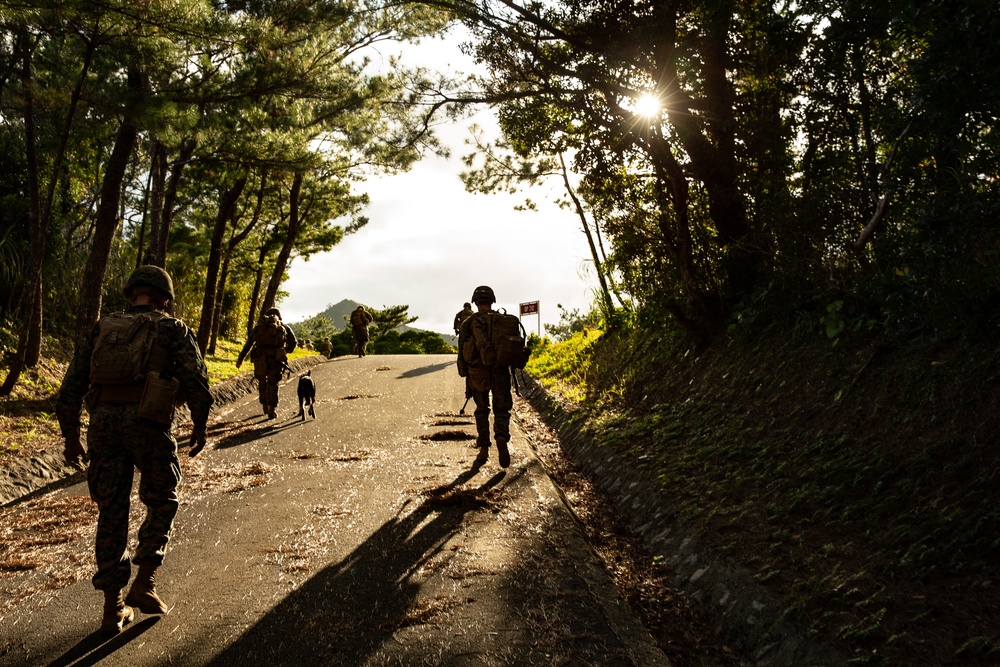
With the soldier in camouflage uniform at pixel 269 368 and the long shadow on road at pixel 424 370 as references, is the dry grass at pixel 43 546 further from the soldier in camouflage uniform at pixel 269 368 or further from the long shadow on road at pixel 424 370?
the long shadow on road at pixel 424 370

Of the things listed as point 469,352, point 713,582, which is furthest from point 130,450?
point 469,352

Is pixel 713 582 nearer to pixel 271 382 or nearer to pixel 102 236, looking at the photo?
pixel 271 382

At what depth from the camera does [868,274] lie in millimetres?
6801

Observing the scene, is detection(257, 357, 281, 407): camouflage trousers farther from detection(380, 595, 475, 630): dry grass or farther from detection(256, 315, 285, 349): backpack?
detection(380, 595, 475, 630): dry grass

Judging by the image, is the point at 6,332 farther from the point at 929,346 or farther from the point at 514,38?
the point at 929,346

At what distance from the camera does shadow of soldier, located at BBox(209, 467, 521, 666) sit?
3711 millimetres

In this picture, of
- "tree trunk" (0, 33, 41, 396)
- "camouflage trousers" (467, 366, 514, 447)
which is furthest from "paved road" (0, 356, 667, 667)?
"tree trunk" (0, 33, 41, 396)

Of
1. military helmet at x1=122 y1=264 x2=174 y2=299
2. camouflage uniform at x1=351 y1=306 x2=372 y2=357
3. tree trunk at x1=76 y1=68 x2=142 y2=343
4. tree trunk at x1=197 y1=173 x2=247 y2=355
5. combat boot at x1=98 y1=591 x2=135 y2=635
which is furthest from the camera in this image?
camouflage uniform at x1=351 y1=306 x2=372 y2=357

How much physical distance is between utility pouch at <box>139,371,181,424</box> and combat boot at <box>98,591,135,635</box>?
1065mm

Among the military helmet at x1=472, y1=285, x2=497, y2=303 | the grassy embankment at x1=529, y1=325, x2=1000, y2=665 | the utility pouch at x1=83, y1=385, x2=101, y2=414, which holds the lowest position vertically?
the grassy embankment at x1=529, y1=325, x2=1000, y2=665

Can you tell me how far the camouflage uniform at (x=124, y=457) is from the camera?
13.8 feet

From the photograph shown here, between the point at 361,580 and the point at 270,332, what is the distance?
8.33 metres

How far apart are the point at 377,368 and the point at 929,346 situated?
17623 millimetres

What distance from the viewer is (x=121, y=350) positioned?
4.35m
